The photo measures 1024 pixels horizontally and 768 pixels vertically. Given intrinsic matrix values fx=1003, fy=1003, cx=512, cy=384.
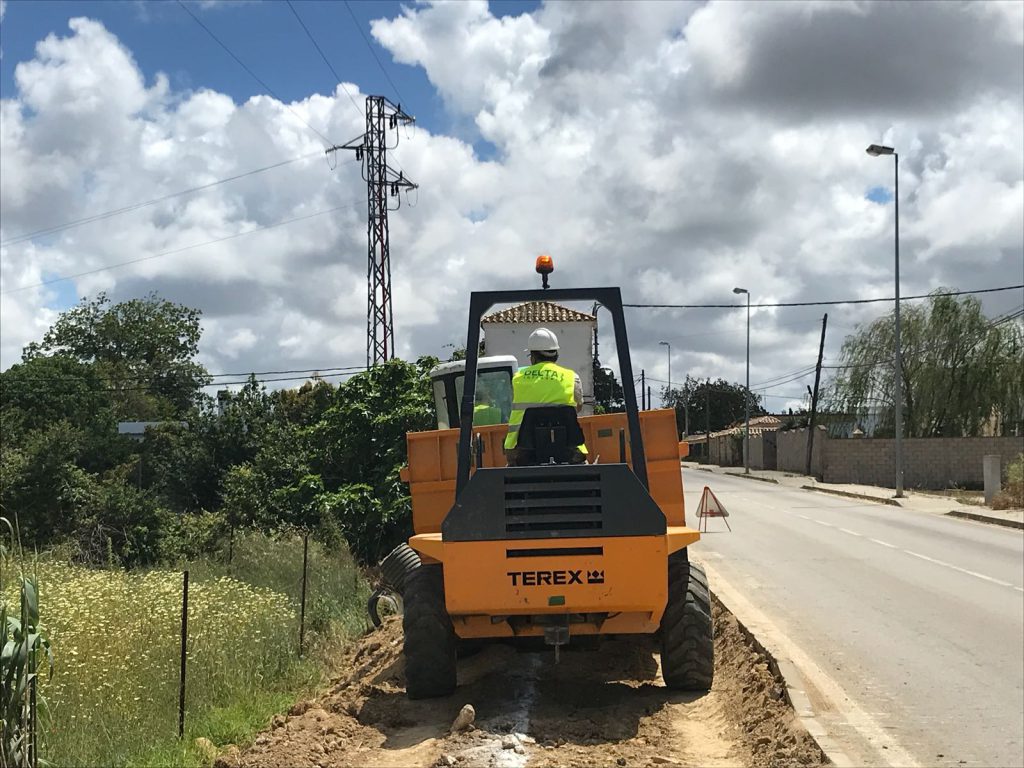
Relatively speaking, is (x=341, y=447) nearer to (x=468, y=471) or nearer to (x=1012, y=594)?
(x=1012, y=594)

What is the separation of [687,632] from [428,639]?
1.81 metres

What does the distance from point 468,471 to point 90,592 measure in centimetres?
588

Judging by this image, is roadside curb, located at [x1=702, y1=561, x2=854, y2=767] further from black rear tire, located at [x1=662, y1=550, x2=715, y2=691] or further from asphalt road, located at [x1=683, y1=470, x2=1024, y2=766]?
black rear tire, located at [x1=662, y1=550, x2=715, y2=691]

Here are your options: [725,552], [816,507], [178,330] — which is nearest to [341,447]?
[725,552]

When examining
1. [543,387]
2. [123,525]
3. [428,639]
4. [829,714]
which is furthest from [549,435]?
[123,525]

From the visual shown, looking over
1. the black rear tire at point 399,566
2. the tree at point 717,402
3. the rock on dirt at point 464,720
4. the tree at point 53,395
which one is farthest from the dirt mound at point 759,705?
the tree at point 717,402

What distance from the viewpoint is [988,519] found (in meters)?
24.4

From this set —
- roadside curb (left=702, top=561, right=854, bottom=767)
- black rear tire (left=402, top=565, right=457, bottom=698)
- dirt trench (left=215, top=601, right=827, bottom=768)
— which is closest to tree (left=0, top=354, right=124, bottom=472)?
dirt trench (left=215, top=601, right=827, bottom=768)

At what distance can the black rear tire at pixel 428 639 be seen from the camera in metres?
6.93

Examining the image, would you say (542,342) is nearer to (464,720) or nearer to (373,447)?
(464,720)

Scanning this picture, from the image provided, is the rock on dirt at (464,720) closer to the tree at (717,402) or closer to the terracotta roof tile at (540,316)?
the terracotta roof tile at (540,316)

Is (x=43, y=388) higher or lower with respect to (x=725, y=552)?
higher

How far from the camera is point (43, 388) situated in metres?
54.5

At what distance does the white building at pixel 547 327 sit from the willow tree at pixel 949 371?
1767cm
